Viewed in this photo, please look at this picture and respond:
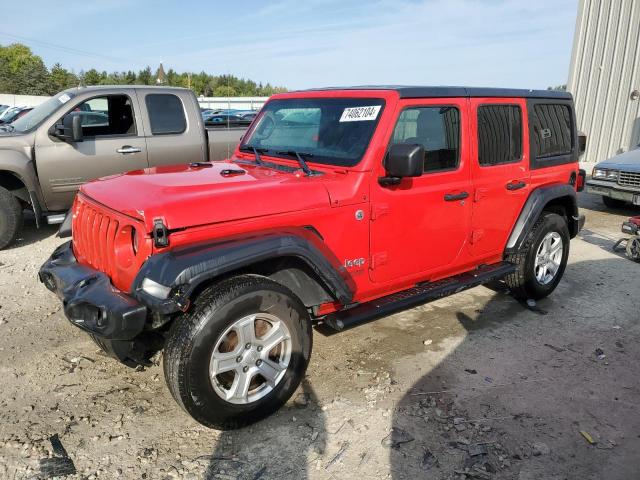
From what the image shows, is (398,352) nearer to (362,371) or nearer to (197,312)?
(362,371)

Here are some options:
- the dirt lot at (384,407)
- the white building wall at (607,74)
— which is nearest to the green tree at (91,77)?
the white building wall at (607,74)

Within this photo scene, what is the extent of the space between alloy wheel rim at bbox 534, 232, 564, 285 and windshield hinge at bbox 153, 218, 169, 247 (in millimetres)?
3593

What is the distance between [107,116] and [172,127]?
37.4 inches

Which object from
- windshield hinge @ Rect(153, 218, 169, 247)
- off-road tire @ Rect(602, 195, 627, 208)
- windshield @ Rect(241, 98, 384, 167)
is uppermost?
windshield @ Rect(241, 98, 384, 167)

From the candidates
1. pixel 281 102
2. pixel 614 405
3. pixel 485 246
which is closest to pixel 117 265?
pixel 281 102

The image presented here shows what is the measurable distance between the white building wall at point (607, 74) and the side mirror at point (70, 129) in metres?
14.5

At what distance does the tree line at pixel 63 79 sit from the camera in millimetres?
54125

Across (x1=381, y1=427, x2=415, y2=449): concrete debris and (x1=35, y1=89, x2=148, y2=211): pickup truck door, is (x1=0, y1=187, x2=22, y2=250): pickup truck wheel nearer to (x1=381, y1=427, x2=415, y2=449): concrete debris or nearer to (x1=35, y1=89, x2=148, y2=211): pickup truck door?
(x1=35, y1=89, x2=148, y2=211): pickup truck door

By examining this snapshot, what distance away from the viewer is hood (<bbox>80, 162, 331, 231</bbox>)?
8.88ft

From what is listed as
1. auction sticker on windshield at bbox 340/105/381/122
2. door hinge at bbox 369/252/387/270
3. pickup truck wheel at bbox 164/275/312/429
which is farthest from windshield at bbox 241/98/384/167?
pickup truck wheel at bbox 164/275/312/429

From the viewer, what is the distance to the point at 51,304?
468 centimetres

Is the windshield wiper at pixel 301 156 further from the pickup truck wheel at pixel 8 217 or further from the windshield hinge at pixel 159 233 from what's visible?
the pickup truck wheel at pixel 8 217

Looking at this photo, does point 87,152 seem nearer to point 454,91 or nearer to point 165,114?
point 165,114

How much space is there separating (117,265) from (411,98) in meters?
2.24
